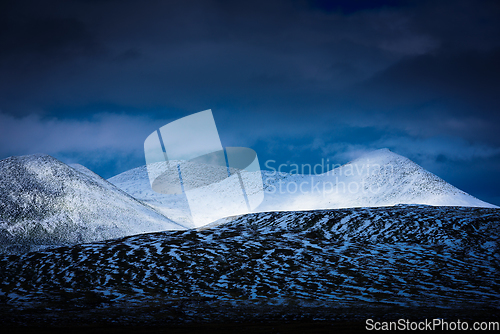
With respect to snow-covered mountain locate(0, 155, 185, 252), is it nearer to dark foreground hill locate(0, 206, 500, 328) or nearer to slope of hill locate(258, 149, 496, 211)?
dark foreground hill locate(0, 206, 500, 328)

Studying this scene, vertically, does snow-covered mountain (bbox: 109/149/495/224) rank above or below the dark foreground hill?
above

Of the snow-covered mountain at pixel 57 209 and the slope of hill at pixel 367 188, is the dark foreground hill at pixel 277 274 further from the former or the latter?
the slope of hill at pixel 367 188

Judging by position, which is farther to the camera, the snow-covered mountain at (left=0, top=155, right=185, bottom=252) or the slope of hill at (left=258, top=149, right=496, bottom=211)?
the slope of hill at (left=258, top=149, right=496, bottom=211)

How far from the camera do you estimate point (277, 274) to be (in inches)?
695

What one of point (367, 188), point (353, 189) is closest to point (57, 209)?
point (353, 189)

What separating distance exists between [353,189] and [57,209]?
187ft

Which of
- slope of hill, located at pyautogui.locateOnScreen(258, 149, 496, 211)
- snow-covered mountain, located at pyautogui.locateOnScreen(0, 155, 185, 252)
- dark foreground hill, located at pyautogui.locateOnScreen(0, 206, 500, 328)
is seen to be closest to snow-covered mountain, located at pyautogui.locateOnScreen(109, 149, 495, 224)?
slope of hill, located at pyautogui.locateOnScreen(258, 149, 496, 211)

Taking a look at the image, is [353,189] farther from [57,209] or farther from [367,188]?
[57,209]

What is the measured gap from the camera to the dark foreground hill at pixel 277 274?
36.9ft

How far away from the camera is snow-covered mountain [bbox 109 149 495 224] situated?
6812cm

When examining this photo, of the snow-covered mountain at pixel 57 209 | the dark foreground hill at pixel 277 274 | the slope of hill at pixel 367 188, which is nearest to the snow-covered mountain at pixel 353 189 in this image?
the slope of hill at pixel 367 188

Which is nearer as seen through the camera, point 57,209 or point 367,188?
point 57,209

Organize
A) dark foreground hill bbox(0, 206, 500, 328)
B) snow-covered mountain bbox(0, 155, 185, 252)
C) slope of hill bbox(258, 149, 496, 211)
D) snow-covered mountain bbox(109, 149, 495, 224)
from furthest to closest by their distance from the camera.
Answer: snow-covered mountain bbox(109, 149, 495, 224) < slope of hill bbox(258, 149, 496, 211) < snow-covered mountain bbox(0, 155, 185, 252) < dark foreground hill bbox(0, 206, 500, 328)

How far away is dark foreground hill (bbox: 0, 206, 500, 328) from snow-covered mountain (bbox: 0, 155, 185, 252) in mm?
23737
